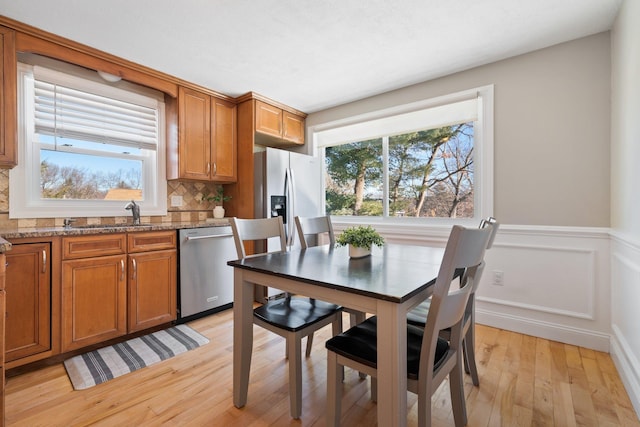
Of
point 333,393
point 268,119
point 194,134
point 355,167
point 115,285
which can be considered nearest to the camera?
point 333,393

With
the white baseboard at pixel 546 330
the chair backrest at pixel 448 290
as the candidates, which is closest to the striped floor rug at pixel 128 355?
the chair backrest at pixel 448 290

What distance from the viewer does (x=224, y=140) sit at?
11.0 feet

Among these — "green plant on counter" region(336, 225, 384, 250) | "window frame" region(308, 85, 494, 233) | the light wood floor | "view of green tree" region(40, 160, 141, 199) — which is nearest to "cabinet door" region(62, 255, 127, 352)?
the light wood floor

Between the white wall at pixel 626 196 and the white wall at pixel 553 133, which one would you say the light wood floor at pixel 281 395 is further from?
the white wall at pixel 553 133

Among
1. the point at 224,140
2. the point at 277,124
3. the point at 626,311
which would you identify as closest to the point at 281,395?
the point at 626,311

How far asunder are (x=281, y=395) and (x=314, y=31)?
2.43 m

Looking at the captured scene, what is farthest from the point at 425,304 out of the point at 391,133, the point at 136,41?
the point at 136,41

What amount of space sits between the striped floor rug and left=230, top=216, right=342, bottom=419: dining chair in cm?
97

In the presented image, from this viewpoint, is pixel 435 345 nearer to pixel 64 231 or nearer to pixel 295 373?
pixel 295 373

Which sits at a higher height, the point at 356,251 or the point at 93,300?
the point at 356,251

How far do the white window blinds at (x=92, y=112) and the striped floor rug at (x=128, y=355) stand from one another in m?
1.80

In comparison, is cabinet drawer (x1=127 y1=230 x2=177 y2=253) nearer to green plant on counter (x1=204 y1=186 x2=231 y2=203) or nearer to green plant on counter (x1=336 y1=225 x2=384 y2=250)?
green plant on counter (x1=204 y1=186 x2=231 y2=203)

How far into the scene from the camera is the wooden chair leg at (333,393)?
4.08ft

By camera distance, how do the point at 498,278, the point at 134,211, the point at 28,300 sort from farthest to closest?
the point at 134,211
the point at 498,278
the point at 28,300
